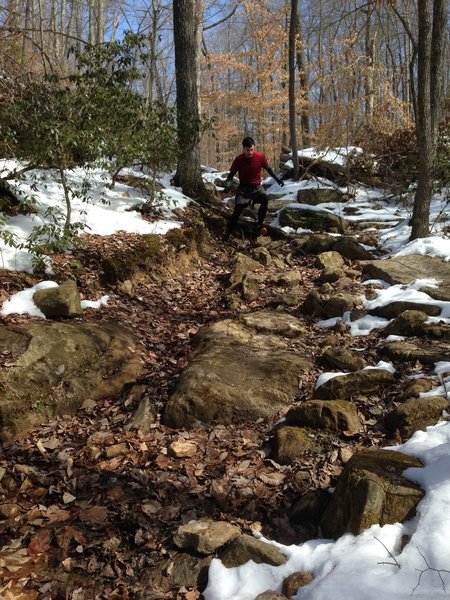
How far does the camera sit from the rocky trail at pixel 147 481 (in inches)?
104

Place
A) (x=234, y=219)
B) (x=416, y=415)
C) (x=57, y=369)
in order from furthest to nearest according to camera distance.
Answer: (x=234, y=219) < (x=57, y=369) < (x=416, y=415)

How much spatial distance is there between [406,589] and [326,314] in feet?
13.5

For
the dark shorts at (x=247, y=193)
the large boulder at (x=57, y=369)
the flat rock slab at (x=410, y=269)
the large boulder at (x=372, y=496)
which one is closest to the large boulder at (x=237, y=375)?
the large boulder at (x=57, y=369)

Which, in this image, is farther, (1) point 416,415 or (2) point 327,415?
(2) point 327,415

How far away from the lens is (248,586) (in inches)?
94.6

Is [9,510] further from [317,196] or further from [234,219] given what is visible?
[317,196]

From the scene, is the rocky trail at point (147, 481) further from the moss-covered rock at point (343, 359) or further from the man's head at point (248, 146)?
the man's head at point (248, 146)

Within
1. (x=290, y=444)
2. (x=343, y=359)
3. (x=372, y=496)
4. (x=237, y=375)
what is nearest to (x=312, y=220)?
(x=343, y=359)

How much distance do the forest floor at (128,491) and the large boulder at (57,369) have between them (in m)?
0.15

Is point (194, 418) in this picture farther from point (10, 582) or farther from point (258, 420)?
point (10, 582)

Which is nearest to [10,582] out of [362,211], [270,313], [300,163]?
[270,313]

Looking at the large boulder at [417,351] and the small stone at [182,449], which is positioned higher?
the large boulder at [417,351]

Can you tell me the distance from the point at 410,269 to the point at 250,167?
3.58 m

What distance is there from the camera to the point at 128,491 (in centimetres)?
324
